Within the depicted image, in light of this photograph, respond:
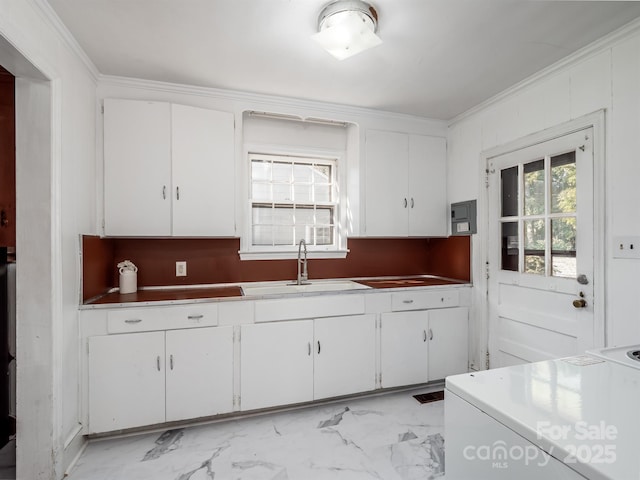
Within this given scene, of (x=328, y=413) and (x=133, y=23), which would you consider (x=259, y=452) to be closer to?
(x=328, y=413)

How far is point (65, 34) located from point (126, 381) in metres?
2.15

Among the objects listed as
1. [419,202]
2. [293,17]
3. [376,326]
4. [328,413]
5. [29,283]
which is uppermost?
[293,17]

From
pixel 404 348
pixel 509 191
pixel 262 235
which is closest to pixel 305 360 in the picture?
pixel 404 348

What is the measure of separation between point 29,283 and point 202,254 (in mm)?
1243

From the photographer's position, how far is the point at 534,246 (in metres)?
2.45

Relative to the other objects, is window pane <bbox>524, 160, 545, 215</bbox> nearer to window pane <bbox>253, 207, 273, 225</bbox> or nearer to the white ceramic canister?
window pane <bbox>253, 207, 273, 225</bbox>

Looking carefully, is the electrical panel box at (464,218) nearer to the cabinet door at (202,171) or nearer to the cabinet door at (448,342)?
the cabinet door at (448,342)

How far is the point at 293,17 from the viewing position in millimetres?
1752

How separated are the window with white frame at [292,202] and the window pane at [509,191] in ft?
4.95

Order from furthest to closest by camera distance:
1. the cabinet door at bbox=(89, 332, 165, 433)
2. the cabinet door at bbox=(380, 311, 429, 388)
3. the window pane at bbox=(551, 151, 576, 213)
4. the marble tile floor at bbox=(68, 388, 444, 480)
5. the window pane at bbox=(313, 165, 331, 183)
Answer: the window pane at bbox=(313, 165, 331, 183) < the cabinet door at bbox=(380, 311, 429, 388) < the window pane at bbox=(551, 151, 576, 213) < the cabinet door at bbox=(89, 332, 165, 433) < the marble tile floor at bbox=(68, 388, 444, 480)

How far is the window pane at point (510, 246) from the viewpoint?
260cm

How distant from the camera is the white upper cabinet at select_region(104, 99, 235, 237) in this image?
7.72 ft

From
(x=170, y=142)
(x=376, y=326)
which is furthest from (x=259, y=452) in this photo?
(x=170, y=142)

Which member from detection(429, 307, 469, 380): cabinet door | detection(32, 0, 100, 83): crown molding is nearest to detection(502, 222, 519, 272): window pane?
detection(429, 307, 469, 380): cabinet door
